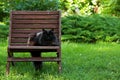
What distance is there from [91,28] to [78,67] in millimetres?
4926

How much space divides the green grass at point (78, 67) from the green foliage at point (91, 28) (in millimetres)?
1415

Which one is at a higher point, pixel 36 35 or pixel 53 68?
pixel 36 35

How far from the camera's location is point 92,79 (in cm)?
677

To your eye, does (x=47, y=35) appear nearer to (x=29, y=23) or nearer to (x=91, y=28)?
(x=29, y=23)

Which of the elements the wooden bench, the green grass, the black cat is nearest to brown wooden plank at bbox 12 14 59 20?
the wooden bench

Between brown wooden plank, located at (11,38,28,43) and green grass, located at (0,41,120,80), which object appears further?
brown wooden plank, located at (11,38,28,43)

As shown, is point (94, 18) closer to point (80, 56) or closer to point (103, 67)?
point (80, 56)

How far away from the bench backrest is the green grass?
2.04 ft

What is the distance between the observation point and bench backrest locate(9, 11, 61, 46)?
7.96 metres

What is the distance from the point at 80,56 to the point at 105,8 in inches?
329

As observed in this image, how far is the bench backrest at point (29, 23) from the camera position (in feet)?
26.1

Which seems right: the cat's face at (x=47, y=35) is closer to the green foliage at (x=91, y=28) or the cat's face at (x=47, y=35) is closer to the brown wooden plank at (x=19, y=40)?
the brown wooden plank at (x=19, y=40)

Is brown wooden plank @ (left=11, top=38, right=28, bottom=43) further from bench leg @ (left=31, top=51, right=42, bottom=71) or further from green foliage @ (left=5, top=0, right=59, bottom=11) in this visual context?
green foliage @ (left=5, top=0, right=59, bottom=11)

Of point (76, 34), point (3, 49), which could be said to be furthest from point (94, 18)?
point (3, 49)
